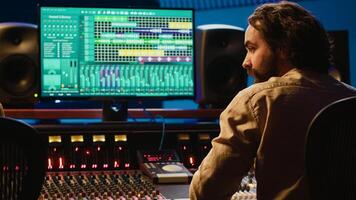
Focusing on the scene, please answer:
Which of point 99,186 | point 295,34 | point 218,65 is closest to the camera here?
point 295,34

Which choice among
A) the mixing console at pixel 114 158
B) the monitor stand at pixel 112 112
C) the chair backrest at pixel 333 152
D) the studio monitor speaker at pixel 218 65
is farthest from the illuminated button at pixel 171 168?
the chair backrest at pixel 333 152

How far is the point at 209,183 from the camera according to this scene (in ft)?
5.67

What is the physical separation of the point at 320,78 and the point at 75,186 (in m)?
1.03

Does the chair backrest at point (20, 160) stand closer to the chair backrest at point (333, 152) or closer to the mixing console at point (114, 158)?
the mixing console at point (114, 158)

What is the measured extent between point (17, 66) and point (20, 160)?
1503 millimetres

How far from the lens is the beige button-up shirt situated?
1667mm

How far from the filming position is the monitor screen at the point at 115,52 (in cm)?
284

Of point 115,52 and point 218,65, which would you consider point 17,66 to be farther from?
point 218,65

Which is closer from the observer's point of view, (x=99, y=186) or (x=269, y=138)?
(x=269, y=138)

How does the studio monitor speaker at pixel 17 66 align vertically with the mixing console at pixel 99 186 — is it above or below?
above

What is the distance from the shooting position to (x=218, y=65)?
3.20 meters

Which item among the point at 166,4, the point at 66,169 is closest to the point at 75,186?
the point at 66,169

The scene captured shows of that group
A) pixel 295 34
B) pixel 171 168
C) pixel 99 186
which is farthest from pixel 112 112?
pixel 295 34

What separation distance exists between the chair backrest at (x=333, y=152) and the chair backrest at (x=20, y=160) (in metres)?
0.70
